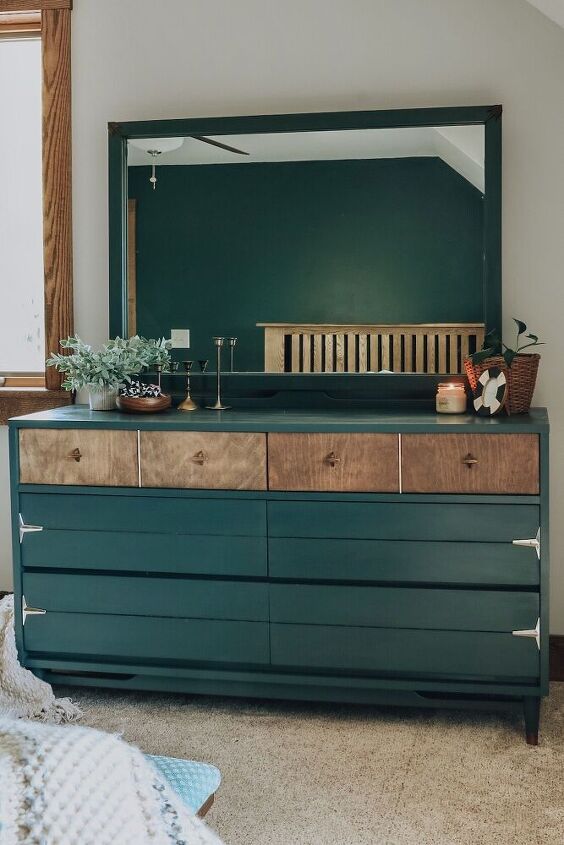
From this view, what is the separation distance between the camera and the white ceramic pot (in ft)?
8.96

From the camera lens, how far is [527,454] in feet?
7.49

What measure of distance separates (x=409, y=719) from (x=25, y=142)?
2428mm

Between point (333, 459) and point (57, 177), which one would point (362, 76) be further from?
point (333, 459)

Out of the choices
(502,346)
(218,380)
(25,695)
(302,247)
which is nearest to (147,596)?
(25,695)

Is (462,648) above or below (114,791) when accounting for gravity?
below

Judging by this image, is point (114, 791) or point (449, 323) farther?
point (449, 323)

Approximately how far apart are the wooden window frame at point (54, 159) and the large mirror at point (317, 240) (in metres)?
0.25

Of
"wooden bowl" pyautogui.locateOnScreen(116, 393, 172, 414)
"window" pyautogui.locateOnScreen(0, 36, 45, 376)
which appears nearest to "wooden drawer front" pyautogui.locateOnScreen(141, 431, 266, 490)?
"wooden bowl" pyautogui.locateOnScreen(116, 393, 172, 414)

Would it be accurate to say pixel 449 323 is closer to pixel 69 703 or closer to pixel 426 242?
pixel 426 242

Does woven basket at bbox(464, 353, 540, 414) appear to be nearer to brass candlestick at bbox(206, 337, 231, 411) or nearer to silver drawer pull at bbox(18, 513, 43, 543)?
brass candlestick at bbox(206, 337, 231, 411)

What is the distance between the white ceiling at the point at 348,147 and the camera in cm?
272

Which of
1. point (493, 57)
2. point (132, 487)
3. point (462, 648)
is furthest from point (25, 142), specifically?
point (462, 648)

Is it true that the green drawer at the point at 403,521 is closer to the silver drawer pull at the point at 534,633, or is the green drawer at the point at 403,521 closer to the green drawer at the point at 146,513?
the green drawer at the point at 146,513

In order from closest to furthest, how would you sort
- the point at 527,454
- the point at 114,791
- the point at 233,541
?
the point at 114,791 < the point at 527,454 < the point at 233,541
